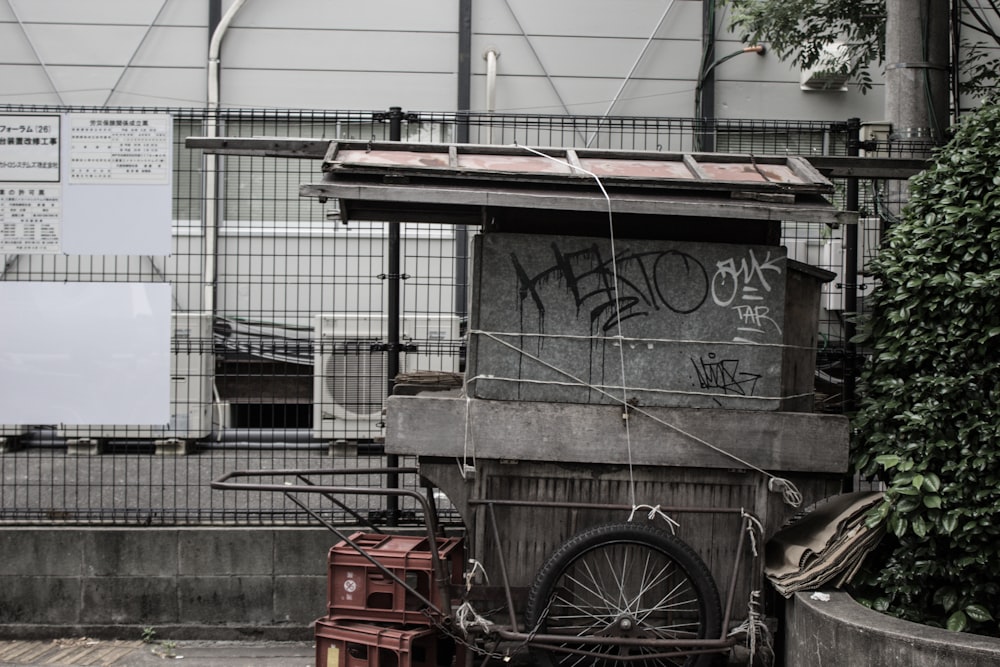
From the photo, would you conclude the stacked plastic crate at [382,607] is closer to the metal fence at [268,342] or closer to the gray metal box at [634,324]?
the metal fence at [268,342]

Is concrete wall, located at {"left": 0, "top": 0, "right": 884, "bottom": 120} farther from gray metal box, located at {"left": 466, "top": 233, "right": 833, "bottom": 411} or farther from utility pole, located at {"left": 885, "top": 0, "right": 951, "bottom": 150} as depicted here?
gray metal box, located at {"left": 466, "top": 233, "right": 833, "bottom": 411}

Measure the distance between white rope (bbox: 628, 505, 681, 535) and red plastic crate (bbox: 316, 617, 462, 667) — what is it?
1323 millimetres

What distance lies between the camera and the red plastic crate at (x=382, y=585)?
532 centimetres

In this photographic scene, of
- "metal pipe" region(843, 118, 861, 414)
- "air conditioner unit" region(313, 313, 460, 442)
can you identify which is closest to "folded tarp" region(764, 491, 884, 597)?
"metal pipe" region(843, 118, 861, 414)

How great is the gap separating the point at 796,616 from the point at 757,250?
199 centimetres

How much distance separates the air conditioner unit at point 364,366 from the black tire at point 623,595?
6.74 feet

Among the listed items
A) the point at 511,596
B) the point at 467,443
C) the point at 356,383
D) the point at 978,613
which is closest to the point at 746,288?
the point at 467,443

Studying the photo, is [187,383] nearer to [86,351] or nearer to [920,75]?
[86,351]

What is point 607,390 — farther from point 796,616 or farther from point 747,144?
point 747,144

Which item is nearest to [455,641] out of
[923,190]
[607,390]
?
[607,390]

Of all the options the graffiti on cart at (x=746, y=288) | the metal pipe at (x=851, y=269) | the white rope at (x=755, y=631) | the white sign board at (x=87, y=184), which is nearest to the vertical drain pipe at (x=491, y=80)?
the white sign board at (x=87, y=184)

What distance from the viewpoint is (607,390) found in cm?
523

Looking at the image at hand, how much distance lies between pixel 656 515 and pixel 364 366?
147 inches

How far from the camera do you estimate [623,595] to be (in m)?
5.16
